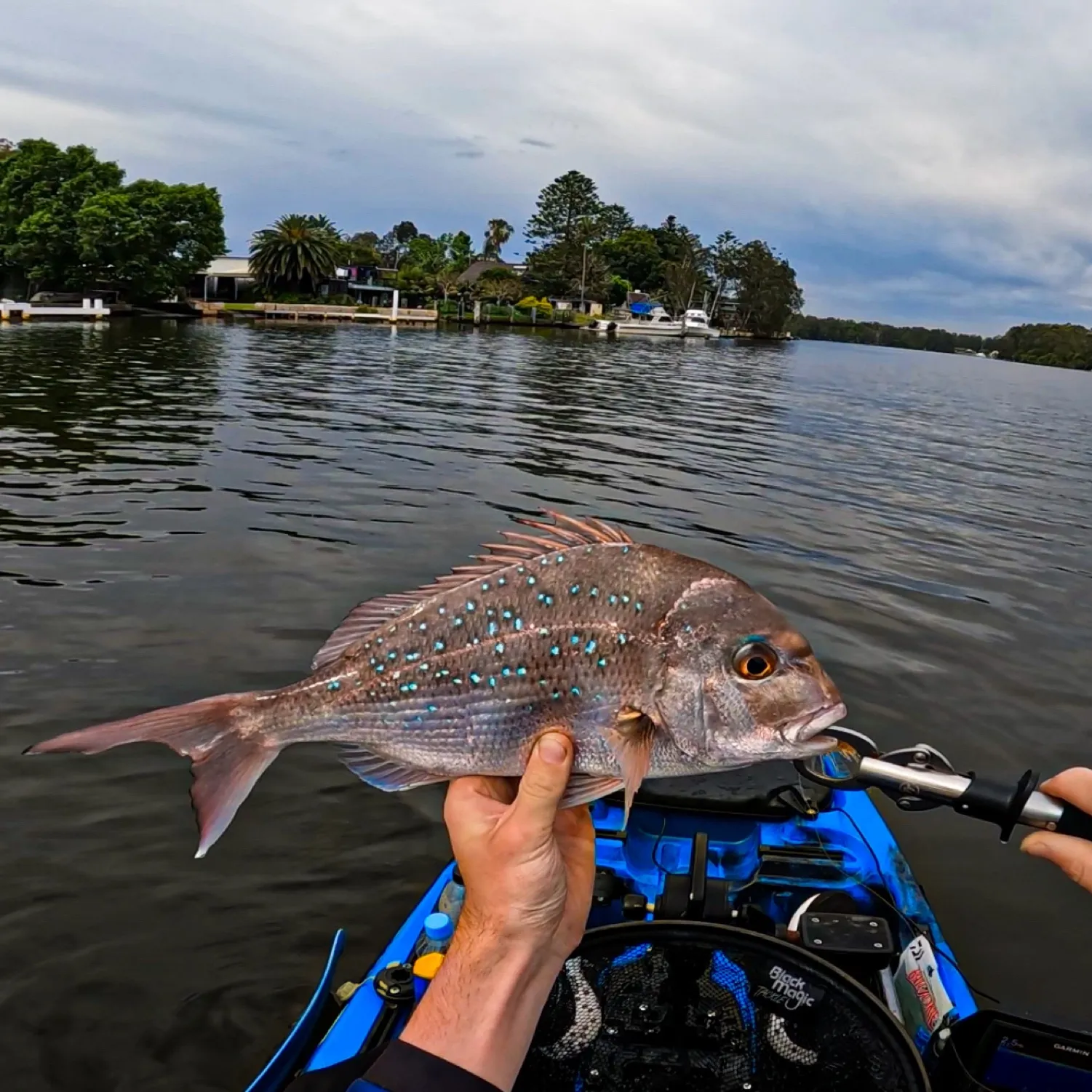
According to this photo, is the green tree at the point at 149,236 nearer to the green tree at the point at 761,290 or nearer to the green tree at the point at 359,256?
the green tree at the point at 359,256

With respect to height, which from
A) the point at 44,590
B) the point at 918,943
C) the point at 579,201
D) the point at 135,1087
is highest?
the point at 579,201

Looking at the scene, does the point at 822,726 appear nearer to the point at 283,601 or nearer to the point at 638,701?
the point at 638,701

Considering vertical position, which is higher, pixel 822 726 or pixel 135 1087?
pixel 822 726

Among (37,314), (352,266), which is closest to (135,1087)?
(37,314)

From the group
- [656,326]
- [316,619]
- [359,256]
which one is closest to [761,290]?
[656,326]

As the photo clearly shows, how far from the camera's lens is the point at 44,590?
10.4 m

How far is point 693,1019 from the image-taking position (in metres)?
3.39

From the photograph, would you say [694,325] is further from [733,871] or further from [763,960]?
[763,960]

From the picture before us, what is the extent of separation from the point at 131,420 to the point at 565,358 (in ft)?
117

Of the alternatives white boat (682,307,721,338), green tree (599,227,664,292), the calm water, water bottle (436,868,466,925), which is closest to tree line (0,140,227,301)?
the calm water

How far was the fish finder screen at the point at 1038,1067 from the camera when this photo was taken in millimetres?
2811

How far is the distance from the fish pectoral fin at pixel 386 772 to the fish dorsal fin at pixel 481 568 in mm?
392

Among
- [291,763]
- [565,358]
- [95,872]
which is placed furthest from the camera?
[565,358]

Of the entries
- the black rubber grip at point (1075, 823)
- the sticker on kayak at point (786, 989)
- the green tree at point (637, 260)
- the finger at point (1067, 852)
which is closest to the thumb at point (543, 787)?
the sticker on kayak at point (786, 989)
